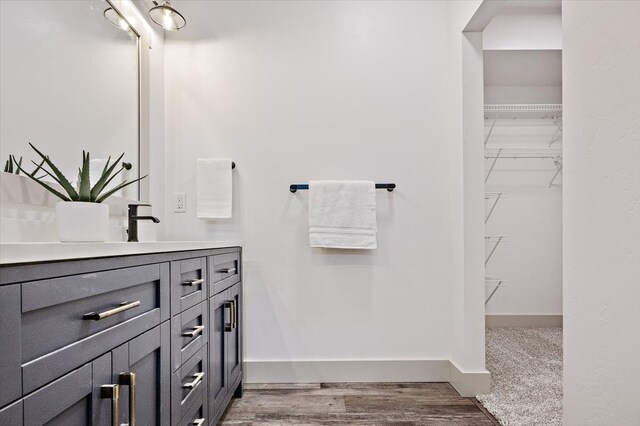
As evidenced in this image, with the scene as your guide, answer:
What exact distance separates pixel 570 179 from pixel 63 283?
1.18 metres

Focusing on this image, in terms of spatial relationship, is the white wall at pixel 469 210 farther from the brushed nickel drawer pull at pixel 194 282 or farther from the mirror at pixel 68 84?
the mirror at pixel 68 84

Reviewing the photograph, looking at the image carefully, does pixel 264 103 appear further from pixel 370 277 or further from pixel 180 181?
pixel 370 277

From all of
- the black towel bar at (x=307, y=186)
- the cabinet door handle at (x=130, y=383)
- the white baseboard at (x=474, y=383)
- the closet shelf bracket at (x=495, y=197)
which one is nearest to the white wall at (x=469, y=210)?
the white baseboard at (x=474, y=383)

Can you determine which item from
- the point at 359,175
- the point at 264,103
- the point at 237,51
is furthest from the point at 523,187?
the point at 237,51

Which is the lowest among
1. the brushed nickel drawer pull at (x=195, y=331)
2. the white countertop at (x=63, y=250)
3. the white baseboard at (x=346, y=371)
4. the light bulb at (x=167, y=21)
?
the white baseboard at (x=346, y=371)

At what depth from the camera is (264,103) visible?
201 centimetres

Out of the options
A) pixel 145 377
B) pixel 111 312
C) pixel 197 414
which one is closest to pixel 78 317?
pixel 111 312

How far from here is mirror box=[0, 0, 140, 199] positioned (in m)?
1.05

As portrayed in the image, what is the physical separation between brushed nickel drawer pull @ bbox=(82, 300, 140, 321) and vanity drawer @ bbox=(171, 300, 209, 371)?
248 millimetres

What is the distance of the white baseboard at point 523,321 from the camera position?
297 cm

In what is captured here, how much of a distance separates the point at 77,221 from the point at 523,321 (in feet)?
10.6

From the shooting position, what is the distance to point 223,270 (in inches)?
61.6

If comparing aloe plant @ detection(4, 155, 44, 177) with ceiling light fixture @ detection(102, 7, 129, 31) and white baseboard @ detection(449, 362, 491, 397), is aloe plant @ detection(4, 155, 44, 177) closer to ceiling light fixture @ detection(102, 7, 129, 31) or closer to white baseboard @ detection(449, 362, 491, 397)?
ceiling light fixture @ detection(102, 7, 129, 31)

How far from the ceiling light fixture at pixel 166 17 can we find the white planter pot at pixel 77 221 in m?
1.14
